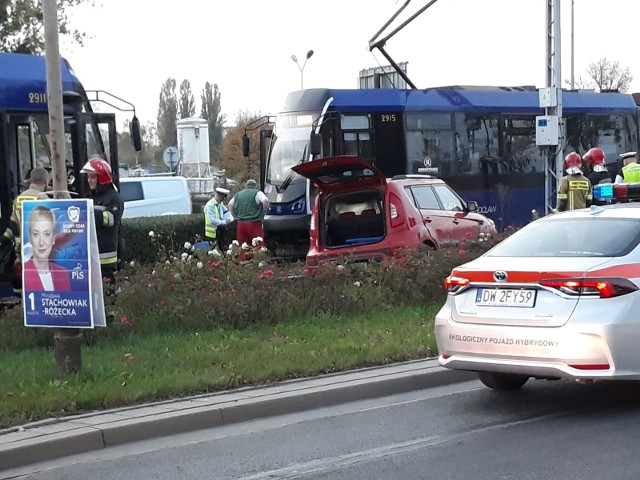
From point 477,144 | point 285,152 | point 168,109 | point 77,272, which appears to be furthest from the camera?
point 168,109

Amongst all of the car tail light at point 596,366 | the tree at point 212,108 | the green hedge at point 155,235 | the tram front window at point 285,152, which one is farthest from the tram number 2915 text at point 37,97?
the tree at point 212,108

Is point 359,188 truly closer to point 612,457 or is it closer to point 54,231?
point 54,231

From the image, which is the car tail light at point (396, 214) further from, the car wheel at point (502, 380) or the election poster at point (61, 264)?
the election poster at point (61, 264)

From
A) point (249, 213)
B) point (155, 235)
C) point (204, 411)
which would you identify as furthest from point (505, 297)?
point (155, 235)

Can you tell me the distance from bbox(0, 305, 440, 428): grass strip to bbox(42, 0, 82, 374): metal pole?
0.58 ft

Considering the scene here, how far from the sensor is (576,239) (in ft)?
26.5

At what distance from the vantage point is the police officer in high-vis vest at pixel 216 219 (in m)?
20.8

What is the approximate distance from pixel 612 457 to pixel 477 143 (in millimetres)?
18171

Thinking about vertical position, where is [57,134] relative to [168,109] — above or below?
below

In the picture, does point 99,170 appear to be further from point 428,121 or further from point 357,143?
point 428,121

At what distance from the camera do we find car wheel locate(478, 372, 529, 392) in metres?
8.54

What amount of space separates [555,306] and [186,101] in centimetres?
10436

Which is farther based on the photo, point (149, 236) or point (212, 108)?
point (212, 108)

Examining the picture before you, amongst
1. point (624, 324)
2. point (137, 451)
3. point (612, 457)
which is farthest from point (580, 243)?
point (137, 451)
